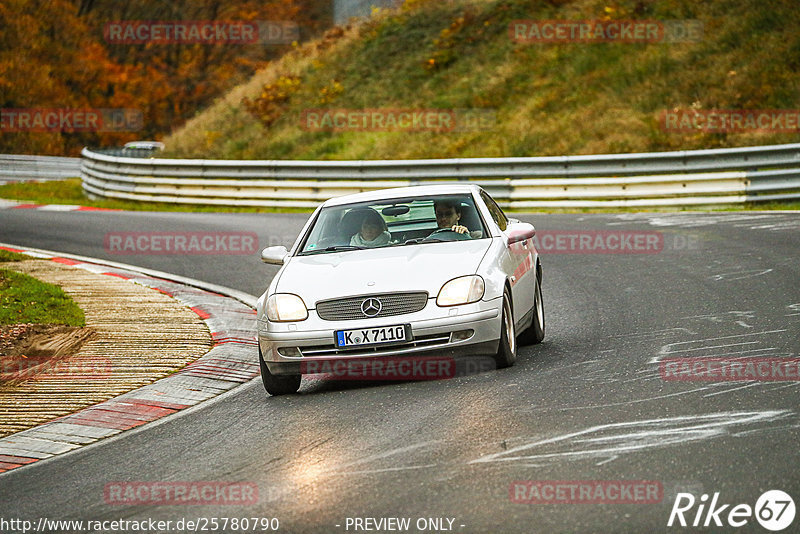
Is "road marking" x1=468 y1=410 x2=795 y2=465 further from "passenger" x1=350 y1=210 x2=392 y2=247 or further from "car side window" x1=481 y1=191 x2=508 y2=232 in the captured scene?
"car side window" x1=481 y1=191 x2=508 y2=232

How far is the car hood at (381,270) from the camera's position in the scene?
8039 mm

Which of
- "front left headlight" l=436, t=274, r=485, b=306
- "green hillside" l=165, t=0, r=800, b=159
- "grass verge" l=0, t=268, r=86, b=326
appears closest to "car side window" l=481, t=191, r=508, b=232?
"front left headlight" l=436, t=274, r=485, b=306

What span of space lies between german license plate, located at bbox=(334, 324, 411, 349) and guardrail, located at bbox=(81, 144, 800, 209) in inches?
548

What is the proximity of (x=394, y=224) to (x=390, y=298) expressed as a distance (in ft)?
5.58

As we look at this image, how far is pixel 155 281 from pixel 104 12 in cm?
6138

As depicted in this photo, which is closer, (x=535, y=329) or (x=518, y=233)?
(x=518, y=233)

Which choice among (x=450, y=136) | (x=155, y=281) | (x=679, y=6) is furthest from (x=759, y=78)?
(x=155, y=281)

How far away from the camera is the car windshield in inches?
357

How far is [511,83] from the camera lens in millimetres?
33625

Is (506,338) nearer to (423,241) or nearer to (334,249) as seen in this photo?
(423,241)

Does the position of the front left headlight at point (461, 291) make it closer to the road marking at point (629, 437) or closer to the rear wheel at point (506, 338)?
the rear wheel at point (506, 338)

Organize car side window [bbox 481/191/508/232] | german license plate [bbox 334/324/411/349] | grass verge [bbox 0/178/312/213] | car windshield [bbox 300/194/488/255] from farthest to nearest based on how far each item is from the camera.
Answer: grass verge [bbox 0/178/312/213] < car side window [bbox 481/191/508/232] < car windshield [bbox 300/194/488/255] < german license plate [bbox 334/324/411/349]

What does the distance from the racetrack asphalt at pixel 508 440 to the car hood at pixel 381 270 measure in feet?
2.44

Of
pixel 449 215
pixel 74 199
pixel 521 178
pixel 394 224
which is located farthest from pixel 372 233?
pixel 74 199
